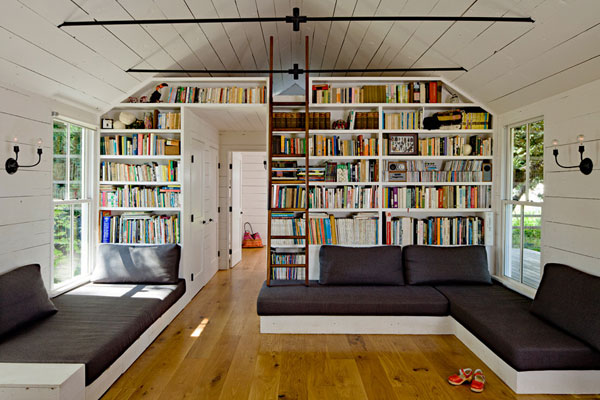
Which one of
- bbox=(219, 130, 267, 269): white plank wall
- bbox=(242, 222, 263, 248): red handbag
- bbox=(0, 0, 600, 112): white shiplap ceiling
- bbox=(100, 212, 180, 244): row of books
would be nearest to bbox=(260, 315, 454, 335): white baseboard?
bbox=(100, 212, 180, 244): row of books

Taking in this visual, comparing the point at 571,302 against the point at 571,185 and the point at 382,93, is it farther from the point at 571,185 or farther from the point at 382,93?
the point at 382,93

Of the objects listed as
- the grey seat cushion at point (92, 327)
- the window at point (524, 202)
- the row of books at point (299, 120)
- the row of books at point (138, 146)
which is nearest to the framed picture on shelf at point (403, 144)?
the row of books at point (299, 120)

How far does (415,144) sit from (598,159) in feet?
6.00

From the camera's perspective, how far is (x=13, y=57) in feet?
9.14

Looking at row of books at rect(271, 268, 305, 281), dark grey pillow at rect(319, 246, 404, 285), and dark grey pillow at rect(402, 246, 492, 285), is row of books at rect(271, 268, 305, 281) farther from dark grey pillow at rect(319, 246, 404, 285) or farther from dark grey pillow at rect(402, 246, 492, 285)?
dark grey pillow at rect(402, 246, 492, 285)

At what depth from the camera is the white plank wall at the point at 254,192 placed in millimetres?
9352

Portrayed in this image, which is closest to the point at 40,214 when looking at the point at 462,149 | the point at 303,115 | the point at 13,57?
the point at 13,57

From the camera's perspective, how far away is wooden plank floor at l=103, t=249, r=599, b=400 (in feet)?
8.55

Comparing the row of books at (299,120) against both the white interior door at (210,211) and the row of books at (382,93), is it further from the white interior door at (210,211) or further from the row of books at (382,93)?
the white interior door at (210,211)

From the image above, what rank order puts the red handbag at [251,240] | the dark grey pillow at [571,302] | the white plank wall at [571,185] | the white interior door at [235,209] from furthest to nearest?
the red handbag at [251,240] < the white interior door at [235,209] < the white plank wall at [571,185] < the dark grey pillow at [571,302]

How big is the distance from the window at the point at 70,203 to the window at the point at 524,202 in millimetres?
4834

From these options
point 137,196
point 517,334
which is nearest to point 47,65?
point 137,196

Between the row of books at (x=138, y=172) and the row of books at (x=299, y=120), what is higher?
the row of books at (x=299, y=120)

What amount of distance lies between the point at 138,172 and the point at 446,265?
3754 mm
